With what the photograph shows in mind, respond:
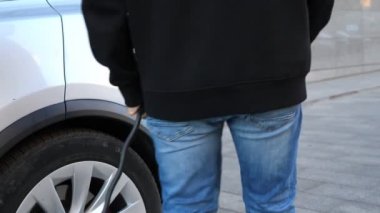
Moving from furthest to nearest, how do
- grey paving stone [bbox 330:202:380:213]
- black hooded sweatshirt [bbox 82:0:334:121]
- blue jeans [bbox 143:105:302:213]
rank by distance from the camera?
grey paving stone [bbox 330:202:380:213] < blue jeans [bbox 143:105:302:213] < black hooded sweatshirt [bbox 82:0:334:121]

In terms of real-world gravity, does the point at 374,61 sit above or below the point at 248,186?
below

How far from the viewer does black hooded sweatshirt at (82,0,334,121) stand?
1.77 meters

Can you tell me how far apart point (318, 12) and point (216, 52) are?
1.49 feet

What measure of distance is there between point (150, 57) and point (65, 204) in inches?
51.2

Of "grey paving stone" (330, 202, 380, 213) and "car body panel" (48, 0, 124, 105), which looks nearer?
"car body panel" (48, 0, 124, 105)

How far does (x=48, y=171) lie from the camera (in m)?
2.76

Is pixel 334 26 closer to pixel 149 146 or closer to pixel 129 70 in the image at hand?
pixel 149 146

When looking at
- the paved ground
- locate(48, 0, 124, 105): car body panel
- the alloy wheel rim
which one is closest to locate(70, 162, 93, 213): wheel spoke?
the alloy wheel rim

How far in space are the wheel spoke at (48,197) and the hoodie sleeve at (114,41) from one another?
0.91m

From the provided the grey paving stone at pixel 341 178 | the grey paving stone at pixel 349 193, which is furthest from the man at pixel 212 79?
the grey paving stone at pixel 341 178

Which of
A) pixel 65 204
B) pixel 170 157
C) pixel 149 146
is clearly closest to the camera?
pixel 170 157

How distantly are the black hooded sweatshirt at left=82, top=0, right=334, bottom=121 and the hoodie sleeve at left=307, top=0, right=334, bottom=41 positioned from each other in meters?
0.14

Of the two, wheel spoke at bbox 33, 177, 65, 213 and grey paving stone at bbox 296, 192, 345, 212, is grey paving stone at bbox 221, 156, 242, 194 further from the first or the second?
wheel spoke at bbox 33, 177, 65, 213

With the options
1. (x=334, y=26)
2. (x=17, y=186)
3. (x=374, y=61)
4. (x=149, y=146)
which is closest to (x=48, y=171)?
(x=17, y=186)
